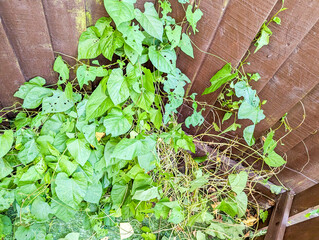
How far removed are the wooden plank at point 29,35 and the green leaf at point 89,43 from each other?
181 mm

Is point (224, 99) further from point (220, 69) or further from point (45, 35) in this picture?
point (45, 35)

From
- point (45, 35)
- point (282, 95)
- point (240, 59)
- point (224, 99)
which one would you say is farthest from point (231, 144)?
point (45, 35)

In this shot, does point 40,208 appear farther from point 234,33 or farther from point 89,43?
point 234,33

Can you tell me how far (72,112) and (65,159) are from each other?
23 centimetres

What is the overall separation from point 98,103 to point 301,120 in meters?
1.00

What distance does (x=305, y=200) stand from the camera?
4.30ft

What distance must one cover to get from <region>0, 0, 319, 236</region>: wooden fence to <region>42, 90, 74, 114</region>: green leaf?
0.54 feet

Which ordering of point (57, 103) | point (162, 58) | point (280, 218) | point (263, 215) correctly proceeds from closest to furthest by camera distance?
point (162, 58)
point (57, 103)
point (280, 218)
point (263, 215)

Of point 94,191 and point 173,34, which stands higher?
point 173,34

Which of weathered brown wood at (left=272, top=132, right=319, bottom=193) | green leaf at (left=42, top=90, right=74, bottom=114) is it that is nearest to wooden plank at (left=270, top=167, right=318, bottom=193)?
weathered brown wood at (left=272, top=132, right=319, bottom=193)

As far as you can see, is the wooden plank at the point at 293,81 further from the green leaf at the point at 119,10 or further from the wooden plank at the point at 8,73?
the wooden plank at the point at 8,73

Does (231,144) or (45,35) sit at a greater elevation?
(45,35)

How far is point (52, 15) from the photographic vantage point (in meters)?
1.00

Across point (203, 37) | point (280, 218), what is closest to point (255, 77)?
point (203, 37)
